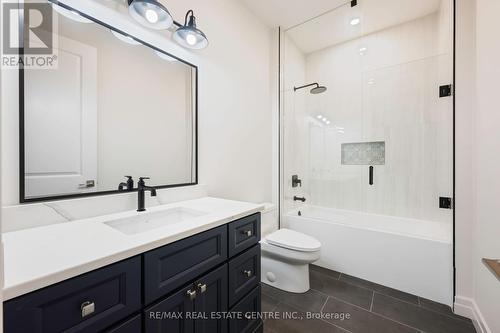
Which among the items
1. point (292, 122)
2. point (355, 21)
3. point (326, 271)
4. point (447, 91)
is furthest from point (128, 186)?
point (355, 21)

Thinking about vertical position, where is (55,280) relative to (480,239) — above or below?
above

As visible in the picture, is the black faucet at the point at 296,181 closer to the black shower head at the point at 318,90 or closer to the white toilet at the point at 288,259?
the white toilet at the point at 288,259

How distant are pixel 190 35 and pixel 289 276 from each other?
6.77ft

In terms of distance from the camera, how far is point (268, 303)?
5.81 ft

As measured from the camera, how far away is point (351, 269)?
2.15 metres

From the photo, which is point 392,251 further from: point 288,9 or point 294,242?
point 288,9

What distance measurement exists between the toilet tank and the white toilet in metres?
0.21

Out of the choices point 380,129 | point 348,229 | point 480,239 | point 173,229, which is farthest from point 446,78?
point 173,229

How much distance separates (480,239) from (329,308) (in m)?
1.13

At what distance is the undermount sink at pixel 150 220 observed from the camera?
46.5 inches

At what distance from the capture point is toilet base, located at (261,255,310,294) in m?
1.89

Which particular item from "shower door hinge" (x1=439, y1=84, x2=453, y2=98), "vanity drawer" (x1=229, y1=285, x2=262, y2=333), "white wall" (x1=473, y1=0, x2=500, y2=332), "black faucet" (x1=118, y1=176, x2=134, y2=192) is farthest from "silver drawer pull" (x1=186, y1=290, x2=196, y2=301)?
"shower door hinge" (x1=439, y1=84, x2=453, y2=98)

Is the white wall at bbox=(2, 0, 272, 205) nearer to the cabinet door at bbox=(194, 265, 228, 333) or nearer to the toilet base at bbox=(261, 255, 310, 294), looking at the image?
the toilet base at bbox=(261, 255, 310, 294)

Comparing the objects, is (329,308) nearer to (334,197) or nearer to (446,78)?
(334,197)
